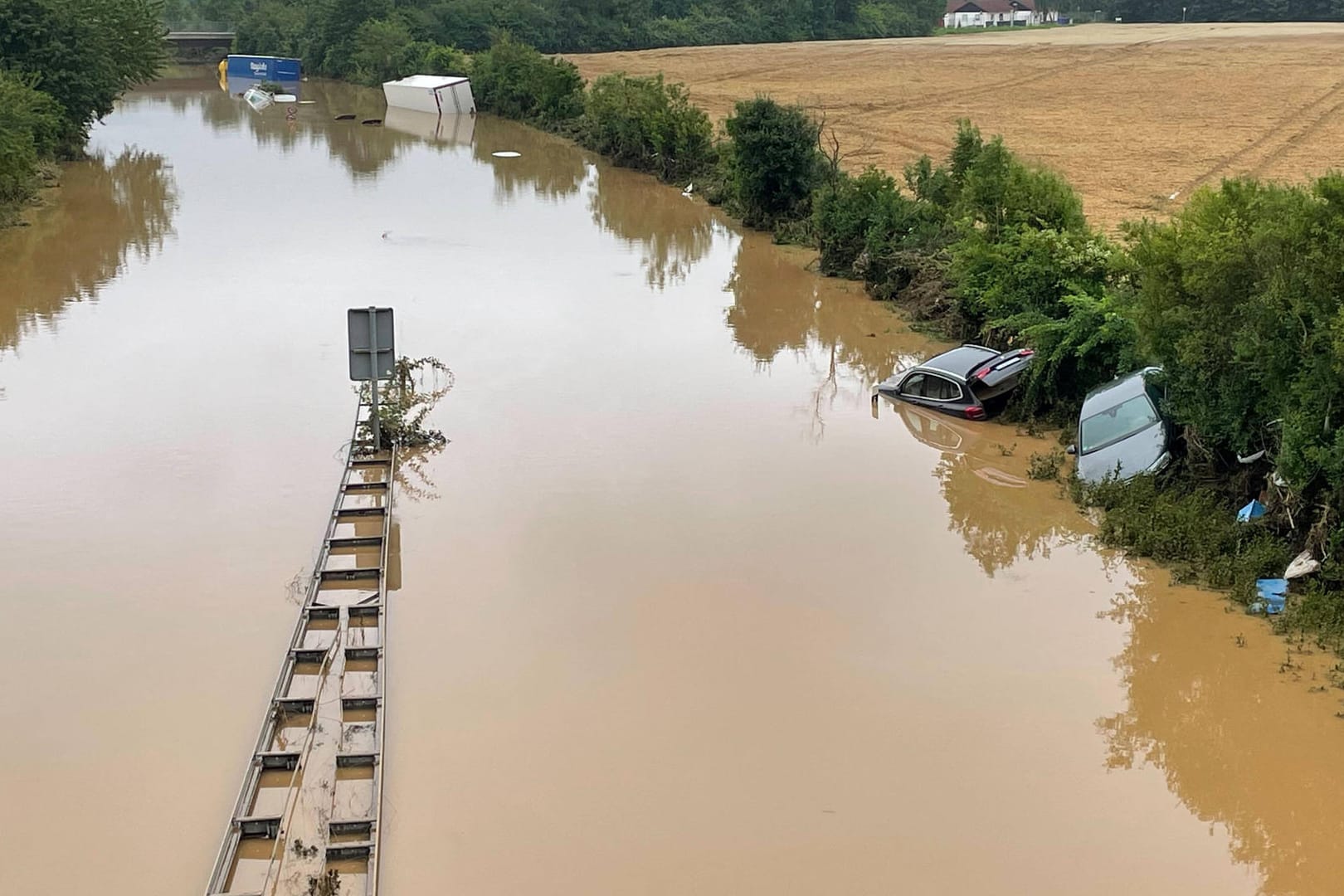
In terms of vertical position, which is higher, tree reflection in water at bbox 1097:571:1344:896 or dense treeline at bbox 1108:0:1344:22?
dense treeline at bbox 1108:0:1344:22

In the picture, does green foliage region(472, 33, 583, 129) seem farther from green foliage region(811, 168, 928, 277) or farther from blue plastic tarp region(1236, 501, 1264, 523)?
blue plastic tarp region(1236, 501, 1264, 523)

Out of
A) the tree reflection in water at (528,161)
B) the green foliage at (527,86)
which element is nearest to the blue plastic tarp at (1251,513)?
the tree reflection in water at (528,161)

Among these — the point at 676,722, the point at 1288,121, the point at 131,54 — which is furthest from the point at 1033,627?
the point at 131,54

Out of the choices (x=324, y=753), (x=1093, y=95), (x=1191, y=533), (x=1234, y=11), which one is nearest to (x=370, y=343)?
(x=324, y=753)

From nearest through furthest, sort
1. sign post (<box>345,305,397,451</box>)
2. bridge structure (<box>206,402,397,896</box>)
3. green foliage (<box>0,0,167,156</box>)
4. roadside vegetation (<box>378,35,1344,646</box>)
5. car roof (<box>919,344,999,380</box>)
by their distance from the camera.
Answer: bridge structure (<box>206,402,397,896</box>) < roadside vegetation (<box>378,35,1344,646</box>) < sign post (<box>345,305,397,451</box>) < car roof (<box>919,344,999,380</box>) < green foliage (<box>0,0,167,156</box>)

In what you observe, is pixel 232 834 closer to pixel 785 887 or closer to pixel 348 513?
pixel 785 887

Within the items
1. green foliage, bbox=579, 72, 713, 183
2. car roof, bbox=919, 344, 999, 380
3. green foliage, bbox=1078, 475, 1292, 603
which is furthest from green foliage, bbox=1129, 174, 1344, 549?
green foliage, bbox=579, 72, 713, 183
